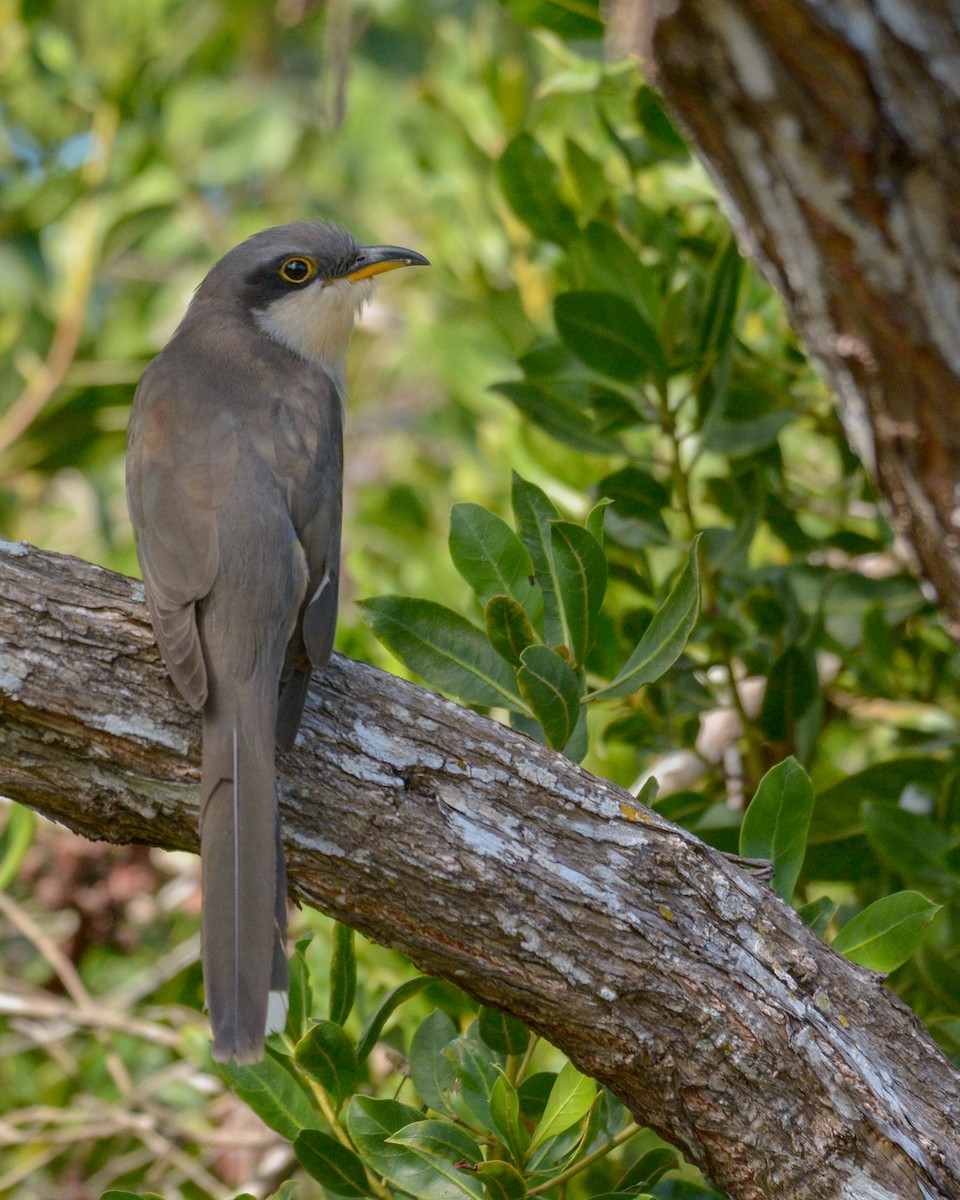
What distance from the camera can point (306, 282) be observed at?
15.5 ft

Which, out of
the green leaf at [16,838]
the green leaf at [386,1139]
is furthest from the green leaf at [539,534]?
the green leaf at [16,838]

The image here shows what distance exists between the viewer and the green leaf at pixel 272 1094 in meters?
2.67

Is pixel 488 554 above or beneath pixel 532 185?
beneath

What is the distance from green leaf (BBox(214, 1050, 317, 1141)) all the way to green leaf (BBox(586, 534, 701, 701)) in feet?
3.26

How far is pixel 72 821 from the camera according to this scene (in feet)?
8.50

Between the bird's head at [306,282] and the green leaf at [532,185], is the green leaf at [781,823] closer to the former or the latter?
the green leaf at [532,185]

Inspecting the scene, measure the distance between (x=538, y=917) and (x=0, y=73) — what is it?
5536mm

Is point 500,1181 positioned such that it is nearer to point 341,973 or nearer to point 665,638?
point 341,973

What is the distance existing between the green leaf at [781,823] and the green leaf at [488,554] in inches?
26.8

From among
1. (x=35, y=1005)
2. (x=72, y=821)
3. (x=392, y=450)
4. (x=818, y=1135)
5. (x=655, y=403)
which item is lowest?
(x=35, y=1005)

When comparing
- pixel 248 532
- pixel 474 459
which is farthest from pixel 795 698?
pixel 474 459

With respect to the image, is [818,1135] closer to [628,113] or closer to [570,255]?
[570,255]

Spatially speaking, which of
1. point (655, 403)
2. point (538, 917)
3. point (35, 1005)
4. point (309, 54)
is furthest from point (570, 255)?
point (309, 54)

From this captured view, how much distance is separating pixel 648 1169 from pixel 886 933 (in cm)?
66
